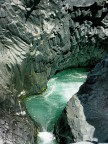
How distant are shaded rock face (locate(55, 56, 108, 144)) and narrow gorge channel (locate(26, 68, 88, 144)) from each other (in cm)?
58

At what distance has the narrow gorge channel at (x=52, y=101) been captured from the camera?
13406 millimetres

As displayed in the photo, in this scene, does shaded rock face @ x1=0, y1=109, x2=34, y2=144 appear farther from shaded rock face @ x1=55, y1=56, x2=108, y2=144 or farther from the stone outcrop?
shaded rock face @ x1=55, y1=56, x2=108, y2=144

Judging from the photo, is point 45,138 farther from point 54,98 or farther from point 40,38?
point 40,38

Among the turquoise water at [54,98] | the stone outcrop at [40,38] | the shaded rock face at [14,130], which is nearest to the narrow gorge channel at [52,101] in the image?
the turquoise water at [54,98]

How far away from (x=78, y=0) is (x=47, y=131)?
18.6 feet

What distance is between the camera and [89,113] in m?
12.5

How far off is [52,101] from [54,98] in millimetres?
263

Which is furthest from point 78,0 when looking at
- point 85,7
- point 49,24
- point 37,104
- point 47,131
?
point 47,131

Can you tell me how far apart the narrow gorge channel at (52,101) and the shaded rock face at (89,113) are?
0.58m

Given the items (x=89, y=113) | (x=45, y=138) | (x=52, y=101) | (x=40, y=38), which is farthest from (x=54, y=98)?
(x=89, y=113)

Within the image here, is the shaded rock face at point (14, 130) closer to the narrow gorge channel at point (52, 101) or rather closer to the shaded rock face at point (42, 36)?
the narrow gorge channel at point (52, 101)

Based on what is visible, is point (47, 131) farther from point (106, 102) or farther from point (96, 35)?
point (96, 35)

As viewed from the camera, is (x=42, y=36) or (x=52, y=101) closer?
(x=42, y=36)

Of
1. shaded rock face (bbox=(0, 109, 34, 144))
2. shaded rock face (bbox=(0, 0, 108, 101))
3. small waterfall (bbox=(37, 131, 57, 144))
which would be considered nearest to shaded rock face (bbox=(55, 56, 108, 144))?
small waterfall (bbox=(37, 131, 57, 144))
